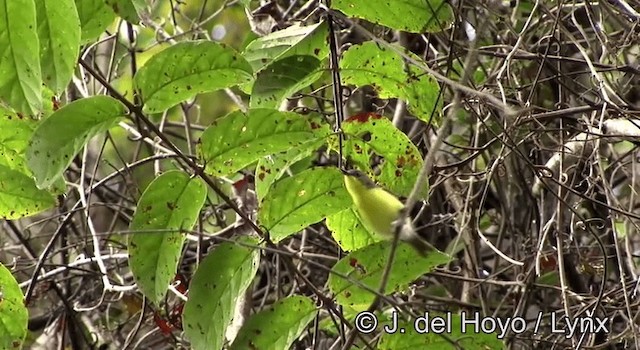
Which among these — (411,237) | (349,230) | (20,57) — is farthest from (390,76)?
(20,57)

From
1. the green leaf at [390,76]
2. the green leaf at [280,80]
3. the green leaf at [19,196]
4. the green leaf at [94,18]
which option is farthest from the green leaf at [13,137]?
the green leaf at [390,76]

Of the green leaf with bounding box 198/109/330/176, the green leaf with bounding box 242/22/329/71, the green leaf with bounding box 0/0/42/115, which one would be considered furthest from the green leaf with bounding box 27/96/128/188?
the green leaf with bounding box 242/22/329/71

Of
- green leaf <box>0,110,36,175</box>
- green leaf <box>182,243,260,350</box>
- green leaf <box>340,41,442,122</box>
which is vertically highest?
green leaf <box>0,110,36,175</box>

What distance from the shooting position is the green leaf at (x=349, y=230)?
0.90m

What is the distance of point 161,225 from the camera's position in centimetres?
83

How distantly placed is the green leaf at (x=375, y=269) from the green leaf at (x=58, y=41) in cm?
32

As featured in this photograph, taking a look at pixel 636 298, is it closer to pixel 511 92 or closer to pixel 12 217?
pixel 511 92

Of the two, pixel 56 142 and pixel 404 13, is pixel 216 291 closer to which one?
pixel 56 142

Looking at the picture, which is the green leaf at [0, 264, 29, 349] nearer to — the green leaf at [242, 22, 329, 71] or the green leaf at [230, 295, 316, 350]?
the green leaf at [230, 295, 316, 350]

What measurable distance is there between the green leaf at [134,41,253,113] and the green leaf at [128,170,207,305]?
3.1 inches

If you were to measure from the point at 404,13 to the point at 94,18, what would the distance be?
0.34 metres

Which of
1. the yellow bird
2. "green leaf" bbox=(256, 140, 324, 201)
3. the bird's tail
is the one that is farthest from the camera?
"green leaf" bbox=(256, 140, 324, 201)

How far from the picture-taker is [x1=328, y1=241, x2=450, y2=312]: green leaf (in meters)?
0.81

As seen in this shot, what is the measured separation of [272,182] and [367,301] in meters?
0.16
